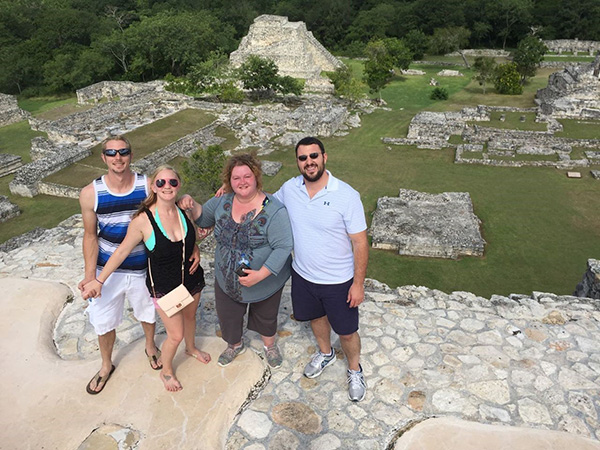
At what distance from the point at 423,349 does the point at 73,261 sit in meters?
6.16

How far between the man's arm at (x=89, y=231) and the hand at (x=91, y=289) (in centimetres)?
6

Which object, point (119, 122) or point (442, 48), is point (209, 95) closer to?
point (119, 122)

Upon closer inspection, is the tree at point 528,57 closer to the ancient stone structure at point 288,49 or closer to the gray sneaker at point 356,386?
the ancient stone structure at point 288,49

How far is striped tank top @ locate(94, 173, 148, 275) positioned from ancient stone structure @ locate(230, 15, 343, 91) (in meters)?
28.7

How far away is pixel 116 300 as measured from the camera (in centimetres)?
444

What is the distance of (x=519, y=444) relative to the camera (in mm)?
4125

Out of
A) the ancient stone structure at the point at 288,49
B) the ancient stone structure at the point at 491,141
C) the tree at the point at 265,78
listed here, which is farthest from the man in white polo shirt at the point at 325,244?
the ancient stone structure at the point at 288,49

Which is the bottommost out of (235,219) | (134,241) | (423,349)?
(423,349)

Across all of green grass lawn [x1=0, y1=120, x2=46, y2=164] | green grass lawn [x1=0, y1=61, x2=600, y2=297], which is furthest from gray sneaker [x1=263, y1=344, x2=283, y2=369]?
green grass lawn [x1=0, y1=120, x2=46, y2=164]

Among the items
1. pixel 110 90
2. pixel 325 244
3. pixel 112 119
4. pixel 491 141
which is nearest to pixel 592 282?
pixel 325 244

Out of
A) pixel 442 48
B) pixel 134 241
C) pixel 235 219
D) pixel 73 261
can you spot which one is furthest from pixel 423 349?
pixel 442 48

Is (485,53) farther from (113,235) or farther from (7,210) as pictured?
(113,235)

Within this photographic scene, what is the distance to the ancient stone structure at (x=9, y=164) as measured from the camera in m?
17.9

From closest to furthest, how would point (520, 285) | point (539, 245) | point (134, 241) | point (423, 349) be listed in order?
point (134, 241) → point (423, 349) → point (520, 285) → point (539, 245)
